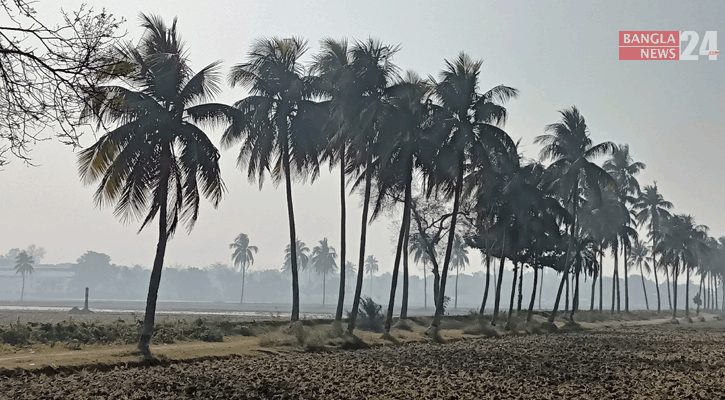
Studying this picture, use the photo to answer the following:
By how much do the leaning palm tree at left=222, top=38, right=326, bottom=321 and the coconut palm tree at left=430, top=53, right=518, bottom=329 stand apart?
638cm

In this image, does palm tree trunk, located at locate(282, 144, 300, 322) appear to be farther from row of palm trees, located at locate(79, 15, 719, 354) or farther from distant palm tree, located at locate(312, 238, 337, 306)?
distant palm tree, located at locate(312, 238, 337, 306)

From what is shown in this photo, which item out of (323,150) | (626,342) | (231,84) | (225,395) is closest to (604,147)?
(626,342)

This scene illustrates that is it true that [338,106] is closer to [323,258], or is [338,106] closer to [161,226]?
[161,226]

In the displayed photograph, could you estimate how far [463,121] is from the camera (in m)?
29.9

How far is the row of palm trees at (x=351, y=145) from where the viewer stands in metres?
18.4

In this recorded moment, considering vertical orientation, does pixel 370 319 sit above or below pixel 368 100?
below

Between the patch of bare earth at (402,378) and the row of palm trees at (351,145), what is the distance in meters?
4.31

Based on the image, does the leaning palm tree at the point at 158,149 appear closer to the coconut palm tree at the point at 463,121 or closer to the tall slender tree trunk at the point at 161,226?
the tall slender tree trunk at the point at 161,226

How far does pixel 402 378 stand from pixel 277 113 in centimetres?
1694

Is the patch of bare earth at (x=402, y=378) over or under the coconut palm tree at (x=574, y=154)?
under

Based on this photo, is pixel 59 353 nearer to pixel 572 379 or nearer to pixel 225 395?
pixel 225 395

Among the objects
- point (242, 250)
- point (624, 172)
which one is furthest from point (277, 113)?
point (242, 250)

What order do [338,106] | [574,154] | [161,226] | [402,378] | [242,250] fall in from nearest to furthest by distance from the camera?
[402,378] → [161,226] → [338,106] → [574,154] → [242,250]

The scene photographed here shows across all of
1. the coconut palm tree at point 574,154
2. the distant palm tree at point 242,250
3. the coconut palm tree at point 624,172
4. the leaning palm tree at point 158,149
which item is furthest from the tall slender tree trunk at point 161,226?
the distant palm tree at point 242,250
